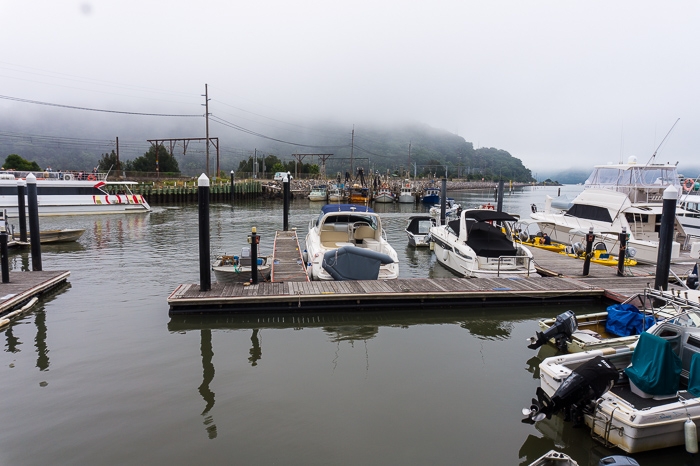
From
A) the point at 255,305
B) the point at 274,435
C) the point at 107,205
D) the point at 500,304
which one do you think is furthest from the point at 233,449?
the point at 107,205

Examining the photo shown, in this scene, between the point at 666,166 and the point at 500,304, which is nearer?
the point at 500,304

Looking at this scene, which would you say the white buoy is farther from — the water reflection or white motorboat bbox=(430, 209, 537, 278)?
white motorboat bbox=(430, 209, 537, 278)

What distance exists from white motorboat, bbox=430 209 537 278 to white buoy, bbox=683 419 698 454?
8319mm

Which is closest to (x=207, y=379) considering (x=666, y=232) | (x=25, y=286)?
(x=25, y=286)

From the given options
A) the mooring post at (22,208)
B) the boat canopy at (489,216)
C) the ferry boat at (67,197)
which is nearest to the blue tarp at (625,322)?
the boat canopy at (489,216)

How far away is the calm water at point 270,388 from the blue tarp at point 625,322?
1694 millimetres

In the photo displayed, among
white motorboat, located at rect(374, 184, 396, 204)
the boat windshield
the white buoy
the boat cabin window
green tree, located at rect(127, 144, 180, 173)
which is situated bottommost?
the white buoy

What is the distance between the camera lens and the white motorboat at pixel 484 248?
13812 millimetres

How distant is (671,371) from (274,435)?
5442mm

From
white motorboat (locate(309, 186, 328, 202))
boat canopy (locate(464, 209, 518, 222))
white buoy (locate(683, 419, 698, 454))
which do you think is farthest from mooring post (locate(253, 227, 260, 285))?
white motorboat (locate(309, 186, 328, 202))

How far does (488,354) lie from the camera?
8.98 metres

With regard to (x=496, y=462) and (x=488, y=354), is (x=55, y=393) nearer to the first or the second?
(x=496, y=462)

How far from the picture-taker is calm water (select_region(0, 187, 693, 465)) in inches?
225

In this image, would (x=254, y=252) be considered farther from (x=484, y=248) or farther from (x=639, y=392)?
(x=639, y=392)
